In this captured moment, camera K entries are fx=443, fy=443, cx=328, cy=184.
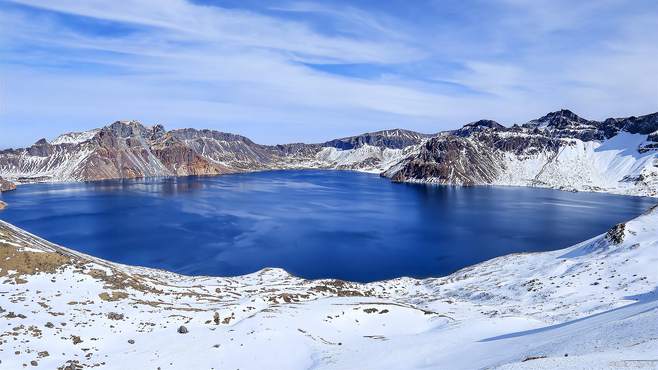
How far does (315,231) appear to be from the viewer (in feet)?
420

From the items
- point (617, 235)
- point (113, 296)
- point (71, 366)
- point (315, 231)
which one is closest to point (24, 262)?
point (113, 296)

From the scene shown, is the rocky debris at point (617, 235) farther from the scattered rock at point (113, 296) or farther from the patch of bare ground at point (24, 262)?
the patch of bare ground at point (24, 262)

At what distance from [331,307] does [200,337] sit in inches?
560

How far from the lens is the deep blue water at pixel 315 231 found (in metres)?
94.1

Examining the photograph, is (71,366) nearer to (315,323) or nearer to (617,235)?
(315,323)

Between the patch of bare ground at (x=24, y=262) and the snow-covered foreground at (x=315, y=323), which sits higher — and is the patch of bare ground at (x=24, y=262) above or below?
above

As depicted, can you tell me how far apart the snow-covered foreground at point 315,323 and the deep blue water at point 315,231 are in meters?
31.2

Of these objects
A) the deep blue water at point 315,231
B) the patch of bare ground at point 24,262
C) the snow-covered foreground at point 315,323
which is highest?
the patch of bare ground at point 24,262

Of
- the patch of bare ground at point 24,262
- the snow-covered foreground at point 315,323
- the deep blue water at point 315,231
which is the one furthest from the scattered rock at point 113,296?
the deep blue water at point 315,231

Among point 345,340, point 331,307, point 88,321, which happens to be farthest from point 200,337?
point 331,307

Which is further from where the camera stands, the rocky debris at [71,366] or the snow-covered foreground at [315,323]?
the rocky debris at [71,366]

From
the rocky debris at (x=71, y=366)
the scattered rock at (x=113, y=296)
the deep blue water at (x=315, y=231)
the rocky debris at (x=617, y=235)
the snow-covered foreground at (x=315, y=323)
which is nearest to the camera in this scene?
the snow-covered foreground at (x=315, y=323)

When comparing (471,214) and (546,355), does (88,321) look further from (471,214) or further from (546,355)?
(471,214)

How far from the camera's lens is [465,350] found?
→ 28.8 m
